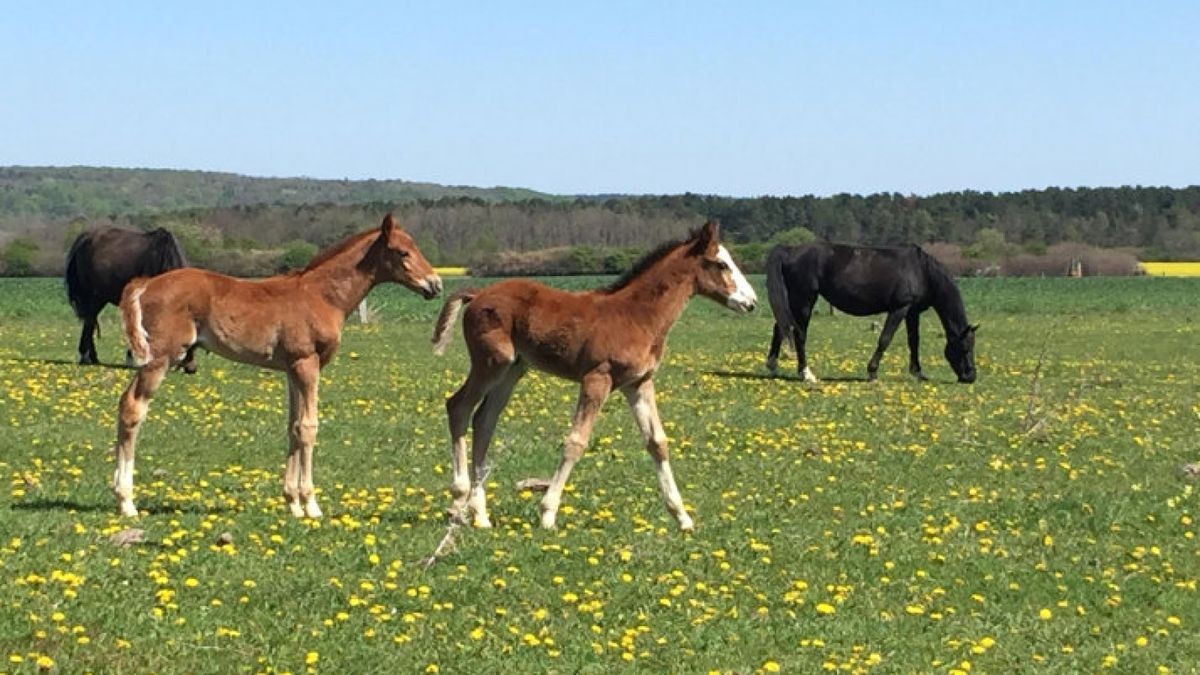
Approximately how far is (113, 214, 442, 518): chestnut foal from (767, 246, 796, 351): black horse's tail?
14.1 m

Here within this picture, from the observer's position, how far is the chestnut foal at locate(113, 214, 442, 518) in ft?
40.7

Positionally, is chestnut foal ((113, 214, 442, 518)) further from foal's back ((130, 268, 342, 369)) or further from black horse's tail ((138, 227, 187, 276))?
black horse's tail ((138, 227, 187, 276))

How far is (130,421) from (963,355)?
60.0ft

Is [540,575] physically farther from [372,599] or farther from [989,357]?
[989,357]

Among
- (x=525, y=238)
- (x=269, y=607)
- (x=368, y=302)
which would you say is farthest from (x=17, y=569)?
(x=525, y=238)

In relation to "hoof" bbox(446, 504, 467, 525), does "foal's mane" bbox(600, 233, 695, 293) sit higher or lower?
higher

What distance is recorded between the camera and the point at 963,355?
2767 cm

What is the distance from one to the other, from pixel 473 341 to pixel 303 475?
1751 millimetres

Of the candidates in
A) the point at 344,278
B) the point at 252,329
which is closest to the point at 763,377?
the point at 344,278

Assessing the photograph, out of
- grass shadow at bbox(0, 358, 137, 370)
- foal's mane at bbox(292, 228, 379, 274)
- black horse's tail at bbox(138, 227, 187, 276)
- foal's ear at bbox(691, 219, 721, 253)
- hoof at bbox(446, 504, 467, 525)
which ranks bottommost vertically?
grass shadow at bbox(0, 358, 137, 370)

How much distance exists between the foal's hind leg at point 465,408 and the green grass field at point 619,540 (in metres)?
0.38

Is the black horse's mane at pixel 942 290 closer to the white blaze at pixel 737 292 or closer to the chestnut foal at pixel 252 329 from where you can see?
the white blaze at pixel 737 292

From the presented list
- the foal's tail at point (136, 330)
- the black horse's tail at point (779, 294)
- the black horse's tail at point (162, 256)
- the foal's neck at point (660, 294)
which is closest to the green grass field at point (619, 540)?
→ the foal's tail at point (136, 330)

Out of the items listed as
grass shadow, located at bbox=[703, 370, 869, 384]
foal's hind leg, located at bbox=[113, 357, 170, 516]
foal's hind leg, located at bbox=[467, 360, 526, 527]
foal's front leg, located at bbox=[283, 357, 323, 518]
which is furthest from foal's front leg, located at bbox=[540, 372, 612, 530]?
grass shadow, located at bbox=[703, 370, 869, 384]
